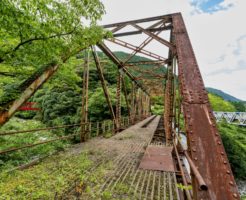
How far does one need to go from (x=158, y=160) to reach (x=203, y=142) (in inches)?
114

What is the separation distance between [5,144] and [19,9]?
7658mm

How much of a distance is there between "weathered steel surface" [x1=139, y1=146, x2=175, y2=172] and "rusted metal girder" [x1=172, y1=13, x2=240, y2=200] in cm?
225

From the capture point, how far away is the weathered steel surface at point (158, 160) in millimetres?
3615

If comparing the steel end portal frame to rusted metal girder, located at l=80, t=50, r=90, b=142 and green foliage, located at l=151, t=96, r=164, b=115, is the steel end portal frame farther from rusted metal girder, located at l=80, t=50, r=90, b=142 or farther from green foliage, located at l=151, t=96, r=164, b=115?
green foliage, located at l=151, t=96, r=164, b=115

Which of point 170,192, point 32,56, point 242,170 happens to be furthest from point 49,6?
point 242,170

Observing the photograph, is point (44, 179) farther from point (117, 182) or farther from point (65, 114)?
point (65, 114)

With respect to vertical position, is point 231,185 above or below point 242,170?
above

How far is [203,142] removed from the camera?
4.64 feet

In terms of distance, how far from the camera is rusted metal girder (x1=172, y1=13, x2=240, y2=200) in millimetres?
1098

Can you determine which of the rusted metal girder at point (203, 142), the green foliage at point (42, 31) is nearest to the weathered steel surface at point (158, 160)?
the rusted metal girder at point (203, 142)

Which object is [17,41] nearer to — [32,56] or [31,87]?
[32,56]

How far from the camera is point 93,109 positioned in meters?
17.0

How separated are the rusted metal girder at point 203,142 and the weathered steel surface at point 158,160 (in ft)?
7.37

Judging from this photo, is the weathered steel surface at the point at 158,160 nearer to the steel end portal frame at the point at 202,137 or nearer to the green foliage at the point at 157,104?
the steel end portal frame at the point at 202,137
